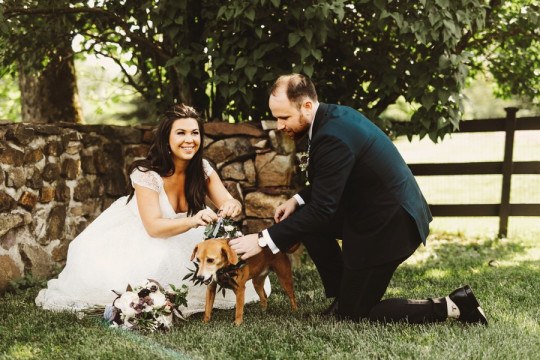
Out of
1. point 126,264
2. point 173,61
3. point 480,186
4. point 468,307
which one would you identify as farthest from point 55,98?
point 480,186

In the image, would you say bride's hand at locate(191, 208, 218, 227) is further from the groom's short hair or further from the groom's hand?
the groom's short hair

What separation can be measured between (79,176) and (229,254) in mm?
2624

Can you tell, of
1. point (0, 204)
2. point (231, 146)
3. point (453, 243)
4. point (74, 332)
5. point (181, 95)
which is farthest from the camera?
point (453, 243)

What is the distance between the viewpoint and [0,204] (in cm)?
477

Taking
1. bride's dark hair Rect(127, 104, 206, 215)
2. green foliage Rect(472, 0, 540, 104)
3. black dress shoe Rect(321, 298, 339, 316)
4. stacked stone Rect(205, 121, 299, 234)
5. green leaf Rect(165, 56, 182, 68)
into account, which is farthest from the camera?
green foliage Rect(472, 0, 540, 104)

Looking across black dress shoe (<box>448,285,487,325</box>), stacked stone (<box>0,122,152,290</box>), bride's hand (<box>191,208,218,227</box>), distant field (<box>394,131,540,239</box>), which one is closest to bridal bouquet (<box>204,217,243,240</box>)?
bride's hand (<box>191,208,218,227</box>)

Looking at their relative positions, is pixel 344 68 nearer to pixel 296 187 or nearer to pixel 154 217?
pixel 296 187

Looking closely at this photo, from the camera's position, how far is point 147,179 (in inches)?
169

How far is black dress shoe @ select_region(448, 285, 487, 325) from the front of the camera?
3656 millimetres

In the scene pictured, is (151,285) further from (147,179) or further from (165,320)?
(147,179)

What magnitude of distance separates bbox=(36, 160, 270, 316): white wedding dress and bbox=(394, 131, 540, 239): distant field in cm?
477

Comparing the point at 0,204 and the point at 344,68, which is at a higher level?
the point at 344,68

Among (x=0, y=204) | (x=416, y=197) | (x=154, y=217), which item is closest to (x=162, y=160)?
(x=154, y=217)

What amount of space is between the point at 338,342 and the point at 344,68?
347cm
